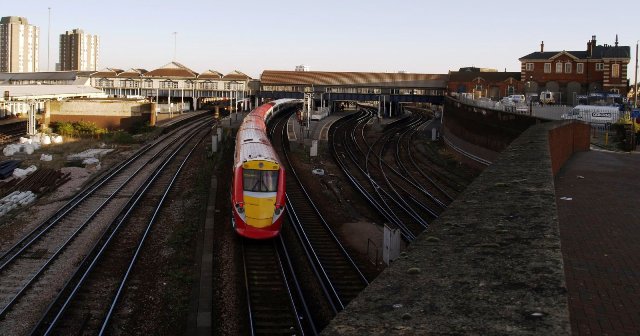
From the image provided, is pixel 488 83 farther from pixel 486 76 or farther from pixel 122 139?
pixel 122 139

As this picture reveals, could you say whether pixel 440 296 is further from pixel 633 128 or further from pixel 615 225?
pixel 633 128

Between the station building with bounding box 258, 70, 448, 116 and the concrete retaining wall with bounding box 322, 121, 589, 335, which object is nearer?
the concrete retaining wall with bounding box 322, 121, 589, 335

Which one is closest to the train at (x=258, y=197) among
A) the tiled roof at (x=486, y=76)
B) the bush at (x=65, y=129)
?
the bush at (x=65, y=129)

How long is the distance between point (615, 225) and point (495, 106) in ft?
96.2

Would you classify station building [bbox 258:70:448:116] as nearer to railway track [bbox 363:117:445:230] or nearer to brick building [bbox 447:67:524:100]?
brick building [bbox 447:67:524:100]

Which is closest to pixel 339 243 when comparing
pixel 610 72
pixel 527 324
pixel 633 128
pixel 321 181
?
pixel 321 181

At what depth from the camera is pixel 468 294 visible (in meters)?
4.36

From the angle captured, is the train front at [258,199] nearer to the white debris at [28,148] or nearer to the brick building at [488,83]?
the white debris at [28,148]

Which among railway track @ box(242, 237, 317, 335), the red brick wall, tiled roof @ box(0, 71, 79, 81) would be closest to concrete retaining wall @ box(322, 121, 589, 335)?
railway track @ box(242, 237, 317, 335)

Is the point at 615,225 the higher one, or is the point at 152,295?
the point at 615,225

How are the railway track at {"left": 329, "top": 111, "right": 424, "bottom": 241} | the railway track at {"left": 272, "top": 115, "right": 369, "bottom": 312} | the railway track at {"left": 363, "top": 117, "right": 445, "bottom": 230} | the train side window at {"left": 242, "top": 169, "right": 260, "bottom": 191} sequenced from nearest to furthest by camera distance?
the railway track at {"left": 272, "top": 115, "right": 369, "bottom": 312} → the train side window at {"left": 242, "top": 169, "right": 260, "bottom": 191} → the railway track at {"left": 329, "top": 111, "right": 424, "bottom": 241} → the railway track at {"left": 363, "top": 117, "right": 445, "bottom": 230}

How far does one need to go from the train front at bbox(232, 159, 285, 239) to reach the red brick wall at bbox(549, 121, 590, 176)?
752 centimetres

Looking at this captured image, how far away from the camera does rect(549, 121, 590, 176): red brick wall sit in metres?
17.2

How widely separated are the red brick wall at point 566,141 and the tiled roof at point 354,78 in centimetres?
6009
